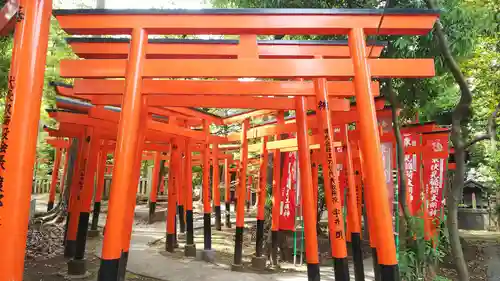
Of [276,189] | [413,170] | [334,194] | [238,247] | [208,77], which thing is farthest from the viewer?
[413,170]

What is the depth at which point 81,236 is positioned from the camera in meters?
8.18

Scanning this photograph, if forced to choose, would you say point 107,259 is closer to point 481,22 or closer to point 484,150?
point 481,22

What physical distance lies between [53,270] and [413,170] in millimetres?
10281

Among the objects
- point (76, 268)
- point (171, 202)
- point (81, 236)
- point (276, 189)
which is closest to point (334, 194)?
point (276, 189)

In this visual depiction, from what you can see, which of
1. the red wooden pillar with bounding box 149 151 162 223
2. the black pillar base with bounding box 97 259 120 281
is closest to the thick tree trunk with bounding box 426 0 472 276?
the black pillar base with bounding box 97 259 120 281

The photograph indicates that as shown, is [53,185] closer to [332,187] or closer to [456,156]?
[332,187]

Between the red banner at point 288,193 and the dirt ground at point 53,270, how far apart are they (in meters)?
4.77

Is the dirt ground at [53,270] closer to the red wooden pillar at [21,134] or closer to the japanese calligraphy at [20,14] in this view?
the red wooden pillar at [21,134]

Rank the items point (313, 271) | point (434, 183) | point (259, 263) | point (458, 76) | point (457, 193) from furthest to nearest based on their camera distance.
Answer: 1. point (434, 183)
2. point (259, 263)
3. point (313, 271)
4. point (457, 193)
5. point (458, 76)

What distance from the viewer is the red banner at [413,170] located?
10.7m

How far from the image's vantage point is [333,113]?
7.41m

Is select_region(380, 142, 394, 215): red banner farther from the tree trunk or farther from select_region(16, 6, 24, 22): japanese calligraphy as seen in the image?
select_region(16, 6, 24, 22): japanese calligraphy

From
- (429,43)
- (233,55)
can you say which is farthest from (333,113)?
(233,55)

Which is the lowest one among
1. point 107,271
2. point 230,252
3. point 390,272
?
point 230,252
